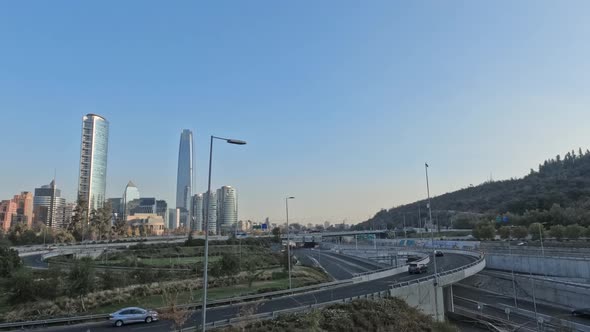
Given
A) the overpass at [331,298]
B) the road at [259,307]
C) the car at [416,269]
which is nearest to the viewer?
the road at [259,307]

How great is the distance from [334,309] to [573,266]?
49.8m

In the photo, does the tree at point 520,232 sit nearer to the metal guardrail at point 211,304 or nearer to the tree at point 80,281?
the metal guardrail at point 211,304

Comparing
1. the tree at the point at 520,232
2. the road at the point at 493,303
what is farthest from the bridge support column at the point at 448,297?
the tree at the point at 520,232

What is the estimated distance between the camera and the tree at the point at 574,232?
87688 mm

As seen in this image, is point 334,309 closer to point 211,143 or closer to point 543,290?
point 211,143

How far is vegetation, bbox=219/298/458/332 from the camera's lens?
2723 cm

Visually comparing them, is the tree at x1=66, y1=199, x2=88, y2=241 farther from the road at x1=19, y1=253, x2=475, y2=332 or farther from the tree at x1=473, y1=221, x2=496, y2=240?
the tree at x1=473, y1=221, x2=496, y2=240

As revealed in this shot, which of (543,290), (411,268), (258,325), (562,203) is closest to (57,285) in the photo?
(258,325)

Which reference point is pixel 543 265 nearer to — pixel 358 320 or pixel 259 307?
pixel 358 320

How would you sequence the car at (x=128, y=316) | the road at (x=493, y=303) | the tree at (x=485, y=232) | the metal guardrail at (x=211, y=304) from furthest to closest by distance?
the tree at (x=485, y=232)
the road at (x=493, y=303)
the car at (x=128, y=316)
the metal guardrail at (x=211, y=304)

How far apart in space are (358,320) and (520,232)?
92.4 metres

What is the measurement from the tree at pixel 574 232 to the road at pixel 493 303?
118 feet

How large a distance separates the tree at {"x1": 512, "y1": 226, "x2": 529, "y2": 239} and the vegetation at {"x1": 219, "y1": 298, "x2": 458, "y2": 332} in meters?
81.3

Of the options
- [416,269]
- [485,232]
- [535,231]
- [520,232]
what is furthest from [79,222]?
[535,231]
